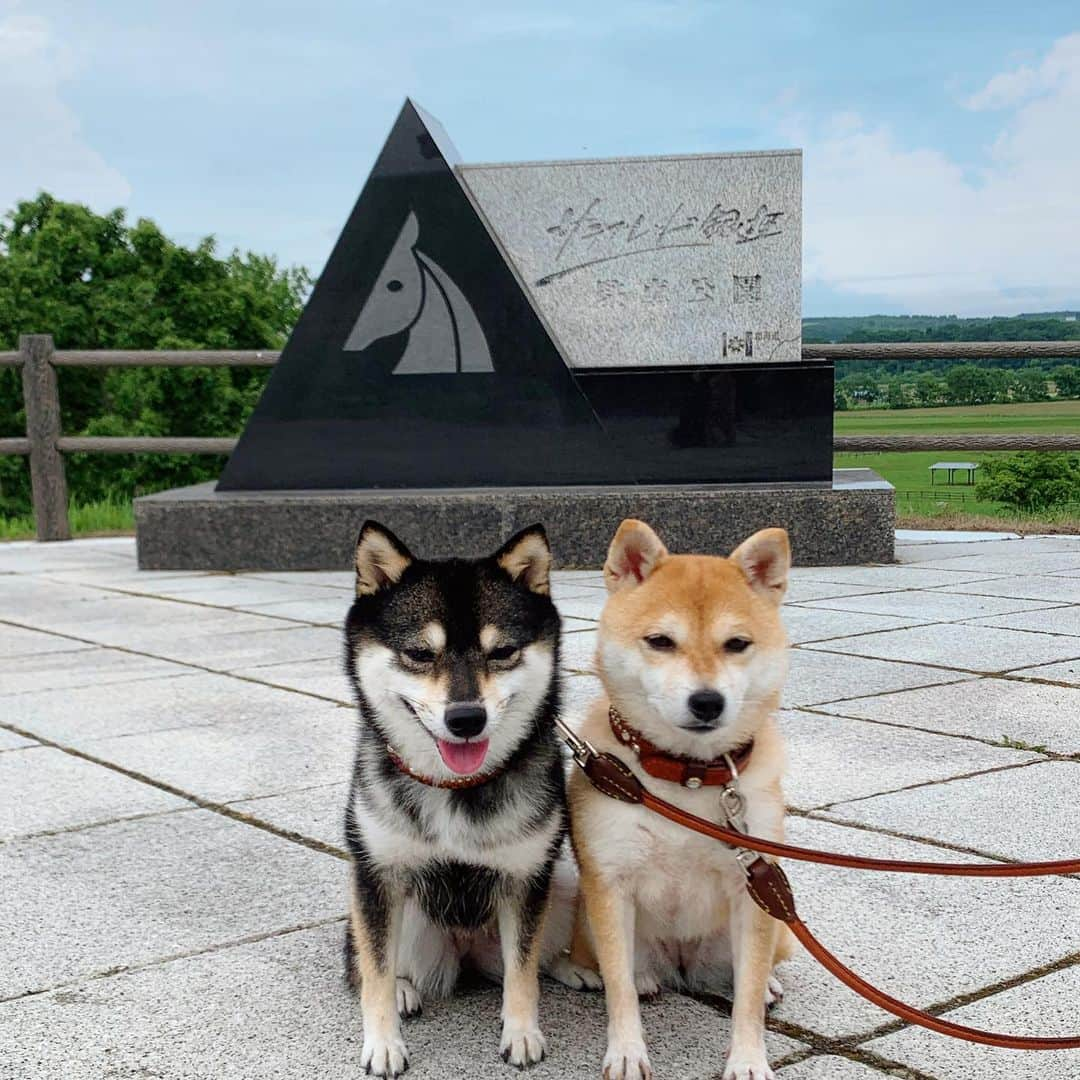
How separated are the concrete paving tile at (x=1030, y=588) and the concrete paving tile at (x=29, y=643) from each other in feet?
16.5

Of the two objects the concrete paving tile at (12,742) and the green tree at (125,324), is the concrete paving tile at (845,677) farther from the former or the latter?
the green tree at (125,324)

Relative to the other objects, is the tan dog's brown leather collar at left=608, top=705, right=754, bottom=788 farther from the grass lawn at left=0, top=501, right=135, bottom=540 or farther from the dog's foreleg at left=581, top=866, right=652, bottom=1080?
the grass lawn at left=0, top=501, right=135, bottom=540

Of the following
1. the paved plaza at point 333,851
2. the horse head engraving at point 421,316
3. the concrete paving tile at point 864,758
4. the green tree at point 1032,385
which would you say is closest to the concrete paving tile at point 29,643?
the paved plaza at point 333,851

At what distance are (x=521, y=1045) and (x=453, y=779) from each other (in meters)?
0.51

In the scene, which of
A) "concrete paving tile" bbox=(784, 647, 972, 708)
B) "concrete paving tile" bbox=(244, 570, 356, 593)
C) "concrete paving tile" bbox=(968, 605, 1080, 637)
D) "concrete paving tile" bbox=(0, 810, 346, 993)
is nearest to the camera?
"concrete paving tile" bbox=(0, 810, 346, 993)

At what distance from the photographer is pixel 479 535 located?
31.1ft

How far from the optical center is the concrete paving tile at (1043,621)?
676cm

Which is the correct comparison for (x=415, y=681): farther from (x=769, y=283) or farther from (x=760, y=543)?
(x=769, y=283)

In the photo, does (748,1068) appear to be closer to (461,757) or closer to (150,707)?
(461,757)

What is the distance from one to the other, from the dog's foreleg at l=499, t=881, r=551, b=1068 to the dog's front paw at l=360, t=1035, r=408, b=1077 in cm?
19

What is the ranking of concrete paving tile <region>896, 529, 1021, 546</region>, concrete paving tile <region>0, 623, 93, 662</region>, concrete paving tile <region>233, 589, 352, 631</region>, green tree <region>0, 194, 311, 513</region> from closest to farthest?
concrete paving tile <region>0, 623, 93, 662</region>
concrete paving tile <region>233, 589, 352, 631</region>
concrete paving tile <region>896, 529, 1021, 546</region>
green tree <region>0, 194, 311, 513</region>

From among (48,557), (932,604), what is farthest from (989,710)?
(48,557)

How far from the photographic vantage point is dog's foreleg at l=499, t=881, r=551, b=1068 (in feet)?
8.42

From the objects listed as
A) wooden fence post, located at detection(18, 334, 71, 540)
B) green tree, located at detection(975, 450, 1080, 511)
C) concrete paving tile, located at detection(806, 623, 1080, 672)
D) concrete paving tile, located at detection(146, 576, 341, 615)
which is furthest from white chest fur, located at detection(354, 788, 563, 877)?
wooden fence post, located at detection(18, 334, 71, 540)
